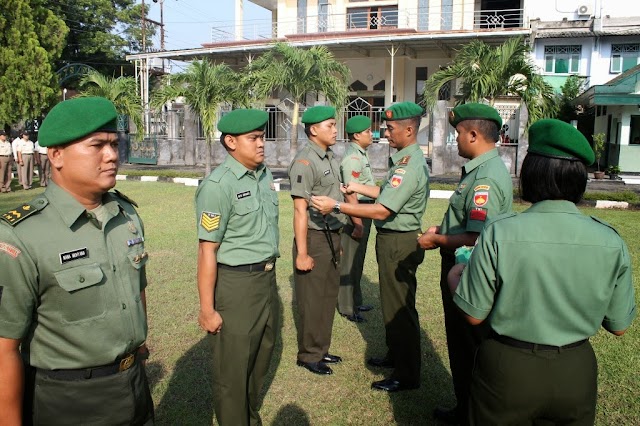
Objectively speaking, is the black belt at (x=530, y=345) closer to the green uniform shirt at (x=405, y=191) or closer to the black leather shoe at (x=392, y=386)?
the green uniform shirt at (x=405, y=191)

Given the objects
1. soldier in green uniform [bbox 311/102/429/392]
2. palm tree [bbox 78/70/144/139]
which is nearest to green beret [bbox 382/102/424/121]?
soldier in green uniform [bbox 311/102/429/392]

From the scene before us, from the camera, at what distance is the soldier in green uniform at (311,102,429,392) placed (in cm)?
373

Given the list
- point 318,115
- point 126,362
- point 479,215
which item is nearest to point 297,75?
point 318,115

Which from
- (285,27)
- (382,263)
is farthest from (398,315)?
(285,27)

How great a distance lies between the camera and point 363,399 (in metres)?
3.70

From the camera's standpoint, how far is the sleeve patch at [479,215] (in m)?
2.87

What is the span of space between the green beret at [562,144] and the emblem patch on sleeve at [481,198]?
2.82 feet

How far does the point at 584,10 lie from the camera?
21.1 metres

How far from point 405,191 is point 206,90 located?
508 inches

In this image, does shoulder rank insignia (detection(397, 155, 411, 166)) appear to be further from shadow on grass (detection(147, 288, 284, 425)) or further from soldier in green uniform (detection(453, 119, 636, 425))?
soldier in green uniform (detection(453, 119, 636, 425))

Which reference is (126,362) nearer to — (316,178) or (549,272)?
(549,272)

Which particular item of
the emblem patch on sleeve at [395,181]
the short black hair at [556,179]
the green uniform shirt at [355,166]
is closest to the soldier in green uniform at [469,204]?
the emblem patch on sleeve at [395,181]

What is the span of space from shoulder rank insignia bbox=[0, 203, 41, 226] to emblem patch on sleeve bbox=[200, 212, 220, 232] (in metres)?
1.12

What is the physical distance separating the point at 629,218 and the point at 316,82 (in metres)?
9.22
